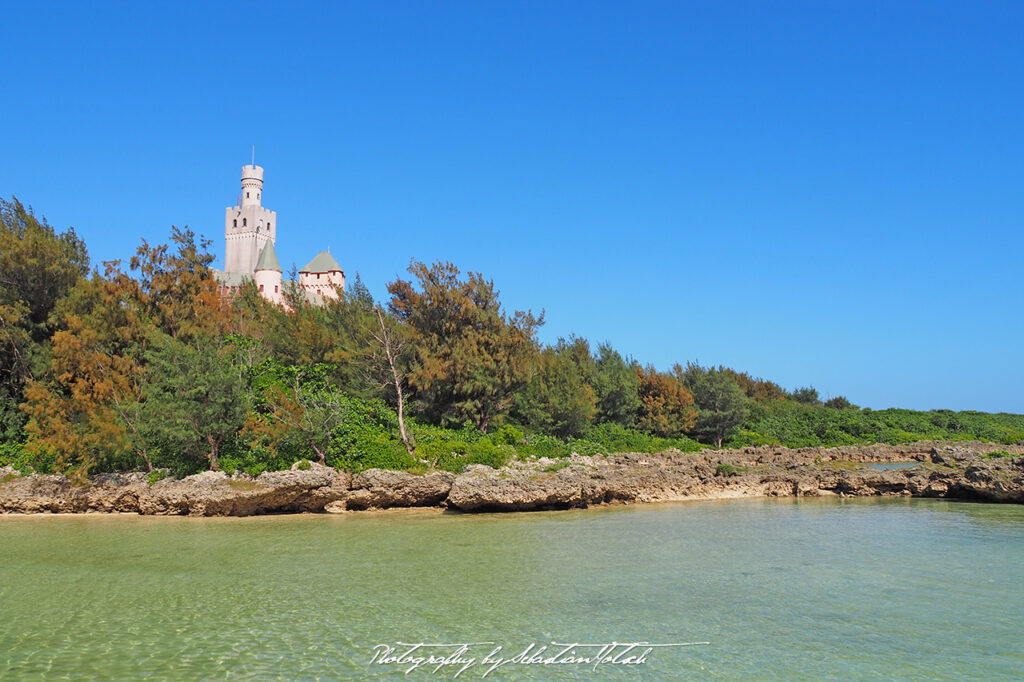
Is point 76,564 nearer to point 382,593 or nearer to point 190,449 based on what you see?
point 382,593

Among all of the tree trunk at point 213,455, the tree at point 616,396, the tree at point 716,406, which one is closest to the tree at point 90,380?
the tree trunk at point 213,455

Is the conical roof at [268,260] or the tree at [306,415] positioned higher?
the conical roof at [268,260]

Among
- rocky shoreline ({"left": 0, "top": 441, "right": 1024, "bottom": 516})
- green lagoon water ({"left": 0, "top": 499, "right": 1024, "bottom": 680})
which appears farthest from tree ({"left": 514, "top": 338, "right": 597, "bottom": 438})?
green lagoon water ({"left": 0, "top": 499, "right": 1024, "bottom": 680})

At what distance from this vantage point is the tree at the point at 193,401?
19.8 m

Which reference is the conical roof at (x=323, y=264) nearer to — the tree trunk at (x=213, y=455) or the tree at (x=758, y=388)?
the tree at (x=758, y=388)

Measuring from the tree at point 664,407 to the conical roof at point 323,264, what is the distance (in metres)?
54.9

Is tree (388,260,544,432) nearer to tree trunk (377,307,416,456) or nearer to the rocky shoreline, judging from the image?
tree trunk (377,307,416,456)

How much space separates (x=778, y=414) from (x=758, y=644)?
45693 mm

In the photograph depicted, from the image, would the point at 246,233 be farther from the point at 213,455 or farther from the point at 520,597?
the point at 520,597

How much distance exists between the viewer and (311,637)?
7984 mm

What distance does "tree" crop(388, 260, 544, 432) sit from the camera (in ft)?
92.0

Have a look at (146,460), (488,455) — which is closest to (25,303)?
(146,460)

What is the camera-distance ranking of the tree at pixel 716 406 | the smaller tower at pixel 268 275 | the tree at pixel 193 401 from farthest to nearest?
1. the smaller tower at pixel 268 275
2. the tree at pixel 716 406
3. the tree at pixel 193 401

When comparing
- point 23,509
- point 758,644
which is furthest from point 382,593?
point 23,509
